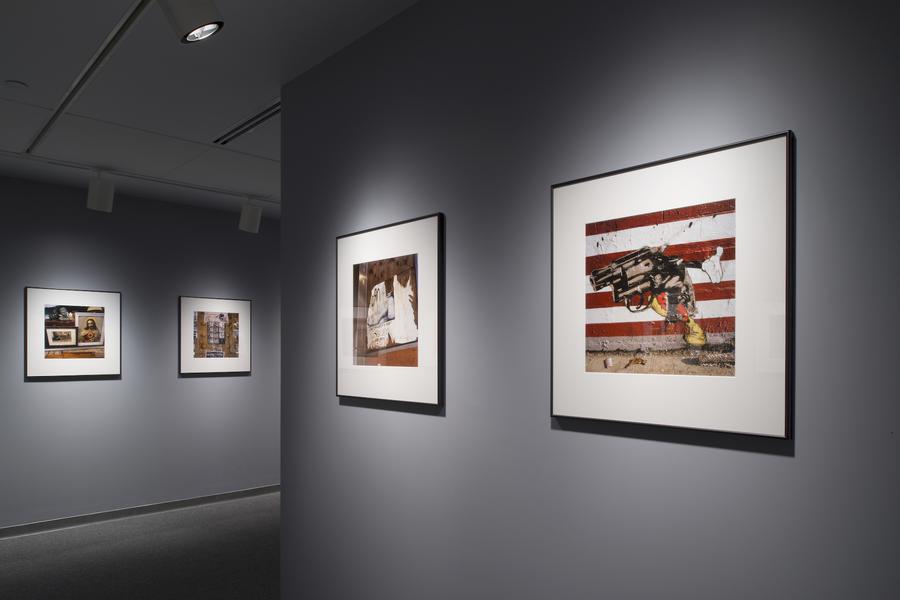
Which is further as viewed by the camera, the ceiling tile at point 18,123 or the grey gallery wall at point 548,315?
the ceiling tile at point 18,123

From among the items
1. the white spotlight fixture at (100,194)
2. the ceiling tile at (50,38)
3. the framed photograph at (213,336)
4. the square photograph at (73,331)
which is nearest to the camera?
the ceiling tile at (50,38)

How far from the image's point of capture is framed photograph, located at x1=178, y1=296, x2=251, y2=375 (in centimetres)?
565

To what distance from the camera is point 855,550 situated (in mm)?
1259

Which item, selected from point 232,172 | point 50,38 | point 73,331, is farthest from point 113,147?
point 73,331

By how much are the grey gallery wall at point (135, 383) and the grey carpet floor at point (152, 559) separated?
0.36 metres

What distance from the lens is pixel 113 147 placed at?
405cm

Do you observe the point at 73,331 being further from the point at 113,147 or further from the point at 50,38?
the point at 50,38

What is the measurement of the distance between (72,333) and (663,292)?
5007 mm

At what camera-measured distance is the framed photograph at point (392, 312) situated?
2.24 meters

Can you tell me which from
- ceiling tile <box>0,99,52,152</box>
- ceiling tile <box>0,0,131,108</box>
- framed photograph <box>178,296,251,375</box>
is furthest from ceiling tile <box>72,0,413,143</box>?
framed photograph <box>178,296,251,375</box>

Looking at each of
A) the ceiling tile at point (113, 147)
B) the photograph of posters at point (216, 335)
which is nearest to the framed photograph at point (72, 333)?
the photograph of posters at point (216, 335)

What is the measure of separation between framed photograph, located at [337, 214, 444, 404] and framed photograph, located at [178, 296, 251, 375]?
11.6 feet

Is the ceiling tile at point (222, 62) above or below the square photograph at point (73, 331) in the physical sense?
above

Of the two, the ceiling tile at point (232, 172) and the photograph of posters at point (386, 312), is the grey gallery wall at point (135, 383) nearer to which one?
the ceiling tile at point (232, 172)
